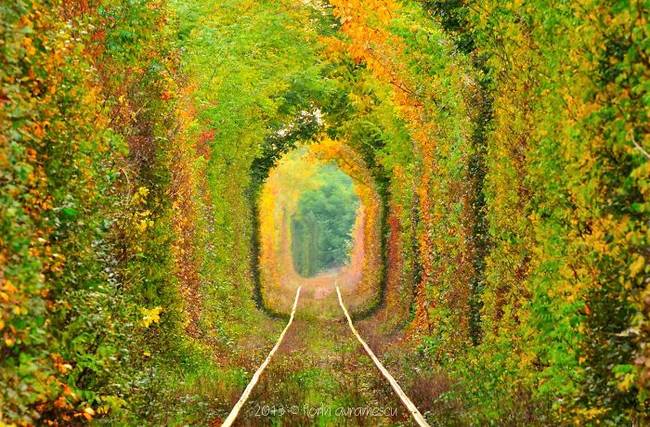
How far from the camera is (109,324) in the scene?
31.4 ft

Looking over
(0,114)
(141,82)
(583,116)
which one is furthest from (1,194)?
(141,82)

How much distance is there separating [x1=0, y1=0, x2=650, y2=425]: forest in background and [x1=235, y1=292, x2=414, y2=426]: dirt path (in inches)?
21.1

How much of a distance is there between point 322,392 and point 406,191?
45.9 feet

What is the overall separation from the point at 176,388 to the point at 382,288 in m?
22.5

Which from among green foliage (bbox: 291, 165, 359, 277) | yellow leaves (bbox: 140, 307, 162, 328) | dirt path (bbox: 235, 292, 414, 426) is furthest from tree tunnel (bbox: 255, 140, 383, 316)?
yellow leaves (bbox: 140, 307, 162, 328)

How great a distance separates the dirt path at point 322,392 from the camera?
11.4 m

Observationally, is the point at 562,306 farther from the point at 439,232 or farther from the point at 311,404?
the point at 439,232

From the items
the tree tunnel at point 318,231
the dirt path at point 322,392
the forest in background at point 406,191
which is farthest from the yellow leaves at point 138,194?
the tree tunnel at point 318,231

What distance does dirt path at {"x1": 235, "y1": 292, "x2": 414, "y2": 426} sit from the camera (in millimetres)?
11438

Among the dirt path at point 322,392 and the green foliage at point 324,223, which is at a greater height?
the green foliage at point 324,223

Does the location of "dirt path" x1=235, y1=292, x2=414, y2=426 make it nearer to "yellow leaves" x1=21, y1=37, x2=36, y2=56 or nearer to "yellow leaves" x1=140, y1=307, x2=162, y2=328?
"yellow leaves" x1=140, y1=307, x2=162, y2=328

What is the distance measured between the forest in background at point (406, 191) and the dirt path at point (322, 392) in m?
0.54

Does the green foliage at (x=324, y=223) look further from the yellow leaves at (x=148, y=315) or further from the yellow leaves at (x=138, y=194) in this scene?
the yellow leaves at (x=148, y=315)

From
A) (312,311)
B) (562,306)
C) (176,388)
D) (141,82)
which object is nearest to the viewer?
(562,306)
